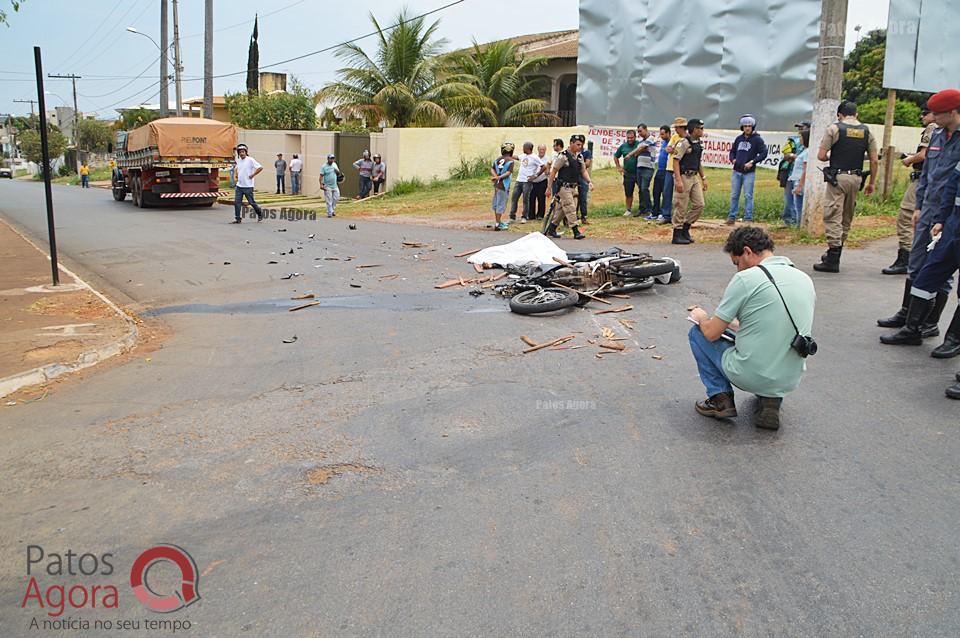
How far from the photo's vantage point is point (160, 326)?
868cm

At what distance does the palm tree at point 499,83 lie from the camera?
33094mm

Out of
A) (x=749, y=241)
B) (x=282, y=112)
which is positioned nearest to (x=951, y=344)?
(x=749, y=241)

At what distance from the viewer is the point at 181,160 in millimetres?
23719

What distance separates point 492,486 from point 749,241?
7.07ft

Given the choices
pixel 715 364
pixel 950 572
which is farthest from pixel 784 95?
pixel 950 572

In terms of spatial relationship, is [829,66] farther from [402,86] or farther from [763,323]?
[402,86]

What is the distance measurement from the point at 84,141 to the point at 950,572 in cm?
8819

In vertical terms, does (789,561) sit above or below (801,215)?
below

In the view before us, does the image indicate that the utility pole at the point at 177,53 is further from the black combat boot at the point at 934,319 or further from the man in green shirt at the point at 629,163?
the black combat boot at the point at 934,319

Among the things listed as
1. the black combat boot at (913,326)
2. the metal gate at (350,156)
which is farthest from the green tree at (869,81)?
the black combat boot at (913,326)

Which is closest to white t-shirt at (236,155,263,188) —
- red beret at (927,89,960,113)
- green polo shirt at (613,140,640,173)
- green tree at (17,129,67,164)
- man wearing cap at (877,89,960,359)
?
green polo shirt at (613,140,640,173)

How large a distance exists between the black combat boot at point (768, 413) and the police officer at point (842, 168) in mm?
5784

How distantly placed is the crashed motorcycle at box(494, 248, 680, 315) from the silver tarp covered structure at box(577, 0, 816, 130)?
984cm

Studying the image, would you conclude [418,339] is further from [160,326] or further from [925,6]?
[925,6]
